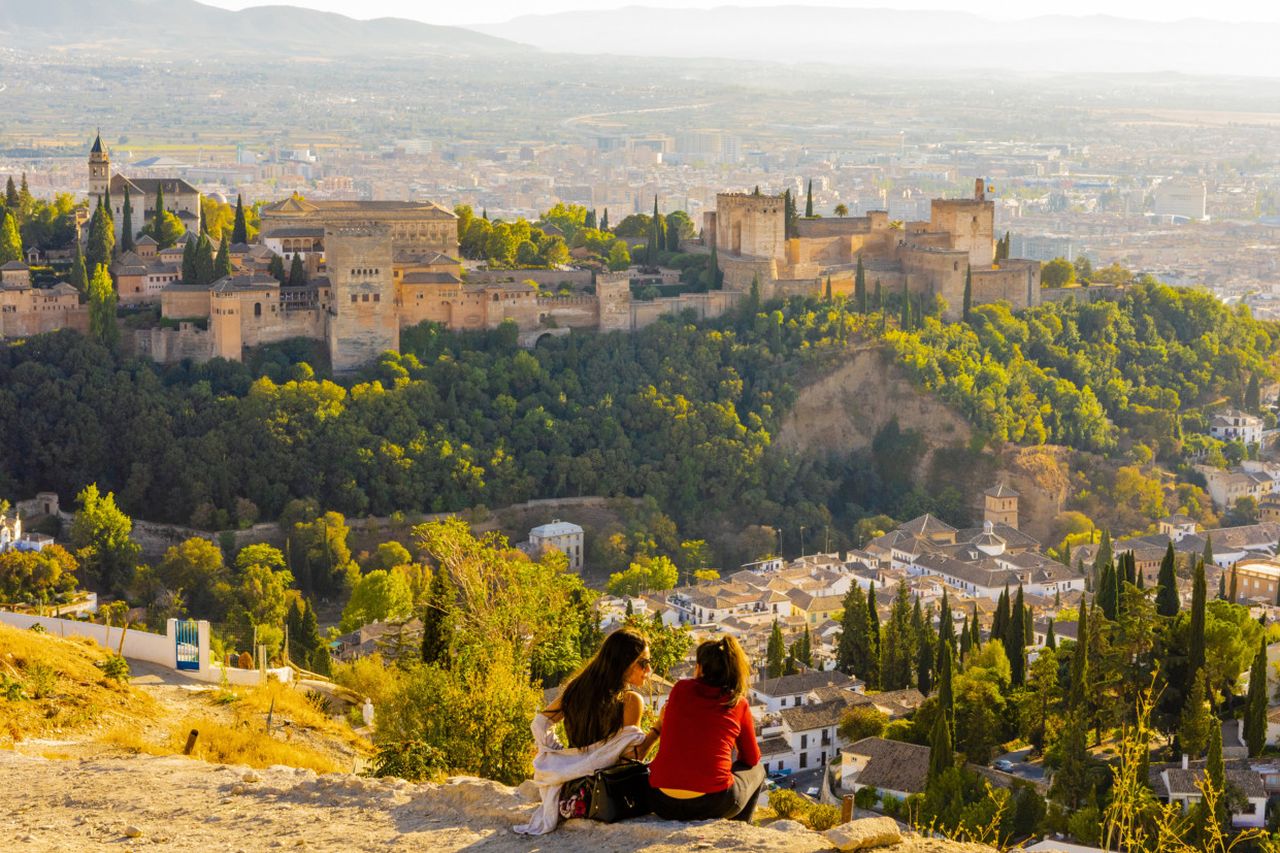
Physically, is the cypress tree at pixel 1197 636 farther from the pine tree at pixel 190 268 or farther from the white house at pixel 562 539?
the pine tree at pixel 190 268

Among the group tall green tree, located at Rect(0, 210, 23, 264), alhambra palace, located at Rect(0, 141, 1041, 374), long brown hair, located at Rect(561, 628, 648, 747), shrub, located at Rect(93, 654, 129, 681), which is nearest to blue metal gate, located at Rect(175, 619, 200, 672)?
shrub, located at Rect(93, 654, 129, 681)

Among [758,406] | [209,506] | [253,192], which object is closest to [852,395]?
[758,406]

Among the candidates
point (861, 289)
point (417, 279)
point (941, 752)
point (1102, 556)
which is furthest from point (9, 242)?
point (941, 752)

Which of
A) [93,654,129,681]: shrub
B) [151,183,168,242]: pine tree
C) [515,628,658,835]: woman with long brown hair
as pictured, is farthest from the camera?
[151,183,168,242]: pine tree

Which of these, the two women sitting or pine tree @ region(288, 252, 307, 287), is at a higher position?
A: the two women sitting

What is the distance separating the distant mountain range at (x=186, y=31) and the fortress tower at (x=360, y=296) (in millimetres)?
126427

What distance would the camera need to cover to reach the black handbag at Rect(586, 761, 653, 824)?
10.1m

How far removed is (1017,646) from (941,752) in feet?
19.4

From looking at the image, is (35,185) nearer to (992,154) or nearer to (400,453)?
(400,453)

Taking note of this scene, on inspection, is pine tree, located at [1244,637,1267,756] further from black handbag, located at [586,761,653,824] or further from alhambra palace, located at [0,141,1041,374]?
alhambra palace, located at [0,141,1041,374]

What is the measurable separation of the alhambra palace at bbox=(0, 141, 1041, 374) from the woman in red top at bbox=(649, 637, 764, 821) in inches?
1204

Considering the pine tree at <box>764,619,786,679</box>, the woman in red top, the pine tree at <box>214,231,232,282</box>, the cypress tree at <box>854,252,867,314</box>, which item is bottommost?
the pine tree at <box>764,619,786,679</box>

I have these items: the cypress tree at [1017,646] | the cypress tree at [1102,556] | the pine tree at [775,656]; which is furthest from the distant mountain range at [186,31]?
the cypress tree at [1017,646]

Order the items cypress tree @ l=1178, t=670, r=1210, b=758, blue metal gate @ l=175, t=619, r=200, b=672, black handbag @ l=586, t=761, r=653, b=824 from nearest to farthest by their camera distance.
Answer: black handbag @ l=586, t=761, r=653, b=824, blue metal gate @ l=175, t=619, r=200, b=672, cypress tree @ l=1178, t=670, r=1210, b=758
